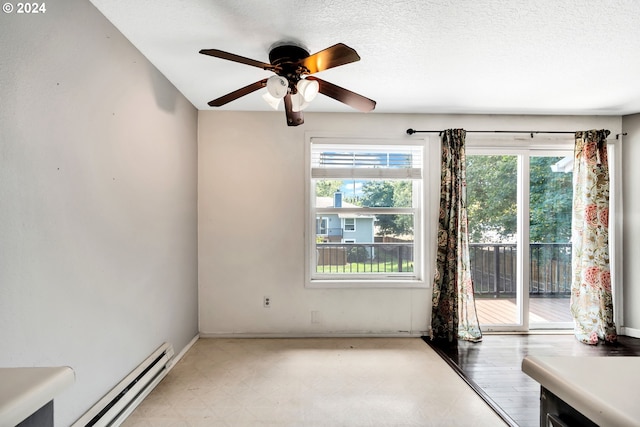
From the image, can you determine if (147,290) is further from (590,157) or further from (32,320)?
(590,157)

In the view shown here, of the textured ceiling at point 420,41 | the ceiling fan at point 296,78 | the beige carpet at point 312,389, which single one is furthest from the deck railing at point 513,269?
the ceiling fan at point 296,78

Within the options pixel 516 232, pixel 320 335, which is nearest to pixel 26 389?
pixel 320 335

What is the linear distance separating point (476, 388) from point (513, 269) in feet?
5.38

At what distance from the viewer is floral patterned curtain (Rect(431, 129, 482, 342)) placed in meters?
2.99

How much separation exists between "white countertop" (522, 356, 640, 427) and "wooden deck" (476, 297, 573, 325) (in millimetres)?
2865

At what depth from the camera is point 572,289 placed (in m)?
3.11

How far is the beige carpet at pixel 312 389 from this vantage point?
1847 millimetres

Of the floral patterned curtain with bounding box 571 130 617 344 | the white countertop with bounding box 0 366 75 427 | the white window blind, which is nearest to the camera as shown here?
the white countertop with bounding box 0 366 75 427

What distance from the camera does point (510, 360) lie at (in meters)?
2.60

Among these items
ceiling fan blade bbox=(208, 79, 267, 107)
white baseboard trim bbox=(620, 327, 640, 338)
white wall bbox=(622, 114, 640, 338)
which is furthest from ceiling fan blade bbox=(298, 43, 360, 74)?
white baseboard trim bbox=(620, 327, 640, 338)

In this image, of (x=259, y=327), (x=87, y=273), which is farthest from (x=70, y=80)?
(x=259, y=327)

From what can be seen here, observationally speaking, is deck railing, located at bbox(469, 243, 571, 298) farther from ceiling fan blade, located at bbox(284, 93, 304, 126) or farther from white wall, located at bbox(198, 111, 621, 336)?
ceiling fan blade, located at bbox(284, 93, 304, 126)

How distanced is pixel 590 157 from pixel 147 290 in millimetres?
4428

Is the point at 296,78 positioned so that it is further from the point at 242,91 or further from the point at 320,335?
the point at 320,335
